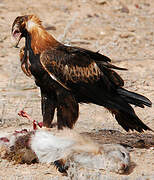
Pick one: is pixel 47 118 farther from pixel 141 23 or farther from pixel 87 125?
pixel 141 23

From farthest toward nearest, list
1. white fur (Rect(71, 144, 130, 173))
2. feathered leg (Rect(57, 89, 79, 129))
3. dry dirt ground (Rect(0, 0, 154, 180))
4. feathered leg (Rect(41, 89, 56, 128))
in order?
feathered leg (Rect(41, 89, 56, 128)) < feathered leg (Rect(57, 89, 79, 129)) < dry dirt ground (Rect(0, 0, 154, 180)) < white fur (Rect(71, 144, 130, 173))

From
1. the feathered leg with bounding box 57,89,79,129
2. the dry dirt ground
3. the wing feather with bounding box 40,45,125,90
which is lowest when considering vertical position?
the dry dirt ground

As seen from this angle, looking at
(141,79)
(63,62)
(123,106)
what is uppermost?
(63,62)

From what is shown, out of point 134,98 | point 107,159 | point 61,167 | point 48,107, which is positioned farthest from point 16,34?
point 107,159

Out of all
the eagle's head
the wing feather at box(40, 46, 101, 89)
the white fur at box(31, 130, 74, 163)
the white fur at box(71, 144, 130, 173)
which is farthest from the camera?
the eagle's head

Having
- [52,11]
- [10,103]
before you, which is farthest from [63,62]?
[52,11]

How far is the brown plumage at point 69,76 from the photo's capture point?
584 centimetres

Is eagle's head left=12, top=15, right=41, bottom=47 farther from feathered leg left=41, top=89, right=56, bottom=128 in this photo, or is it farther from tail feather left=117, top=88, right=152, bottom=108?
tail feather left=117, top=88, right=152, bottom=108

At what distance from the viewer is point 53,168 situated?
5492mm

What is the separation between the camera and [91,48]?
11.4 metres

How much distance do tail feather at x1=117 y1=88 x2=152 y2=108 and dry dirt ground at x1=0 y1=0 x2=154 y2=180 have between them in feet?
1.87

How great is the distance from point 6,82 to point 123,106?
3684 millimetres

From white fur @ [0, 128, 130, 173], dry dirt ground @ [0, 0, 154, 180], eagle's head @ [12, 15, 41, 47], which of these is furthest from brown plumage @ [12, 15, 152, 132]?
dry dirt ground @ [0, 0, 154, 180]

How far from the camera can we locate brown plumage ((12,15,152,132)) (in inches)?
230
